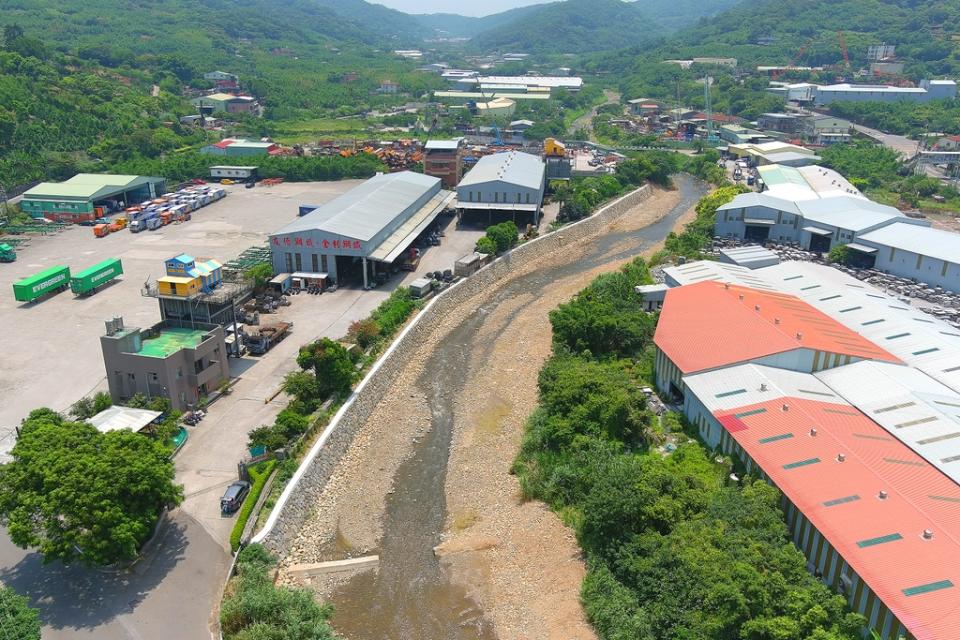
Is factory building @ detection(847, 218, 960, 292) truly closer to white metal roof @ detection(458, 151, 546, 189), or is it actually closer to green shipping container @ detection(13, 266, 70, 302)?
white metal roof @ detection(458, 151, 546, 189)

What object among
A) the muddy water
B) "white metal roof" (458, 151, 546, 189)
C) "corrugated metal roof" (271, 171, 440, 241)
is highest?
"white metal roof" (458, 151, 546, 189)

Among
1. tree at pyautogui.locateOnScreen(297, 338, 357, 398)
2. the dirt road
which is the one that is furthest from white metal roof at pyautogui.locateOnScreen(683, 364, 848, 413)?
tree at pyautogui.locateOnScreen(297, 338, 357, 398)

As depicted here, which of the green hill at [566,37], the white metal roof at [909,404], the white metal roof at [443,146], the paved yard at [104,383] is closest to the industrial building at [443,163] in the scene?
the white metal roof at [443,146]

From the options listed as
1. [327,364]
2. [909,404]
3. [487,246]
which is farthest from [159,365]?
[909,404]

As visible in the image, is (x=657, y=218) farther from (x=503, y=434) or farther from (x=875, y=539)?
(x=875, y=539)

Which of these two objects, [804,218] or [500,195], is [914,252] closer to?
[804,218]

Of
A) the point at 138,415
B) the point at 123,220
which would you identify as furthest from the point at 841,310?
the point at 123,220

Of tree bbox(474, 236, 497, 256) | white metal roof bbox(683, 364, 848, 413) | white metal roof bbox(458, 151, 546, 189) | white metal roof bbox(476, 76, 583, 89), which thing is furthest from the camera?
white metal roof bbox(476, 76, 583, 89)
